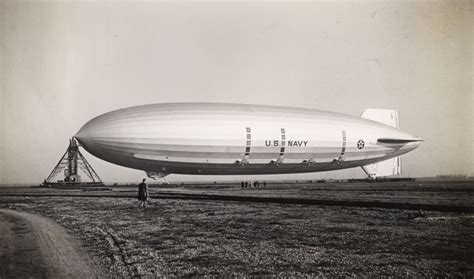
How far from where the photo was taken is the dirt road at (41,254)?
8.41m

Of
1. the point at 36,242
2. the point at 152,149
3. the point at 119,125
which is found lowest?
the point at 36,242

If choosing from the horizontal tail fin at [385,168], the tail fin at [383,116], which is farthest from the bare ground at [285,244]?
the tail fin at [383,116]

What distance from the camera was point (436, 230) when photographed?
493 inches

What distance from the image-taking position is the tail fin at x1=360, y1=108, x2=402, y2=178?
125ft

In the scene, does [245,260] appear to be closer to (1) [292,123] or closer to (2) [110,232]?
(2) [110,232]

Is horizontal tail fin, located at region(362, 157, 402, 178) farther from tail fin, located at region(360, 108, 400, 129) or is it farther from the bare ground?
the bare ground

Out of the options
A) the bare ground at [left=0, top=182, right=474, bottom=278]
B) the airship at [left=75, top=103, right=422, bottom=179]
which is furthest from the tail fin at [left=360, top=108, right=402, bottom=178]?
the bare ground at [left=0, top=182, right=474, bottom=278]

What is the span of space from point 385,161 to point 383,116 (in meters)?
5.04

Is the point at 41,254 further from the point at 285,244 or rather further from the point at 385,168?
the point at 385,168

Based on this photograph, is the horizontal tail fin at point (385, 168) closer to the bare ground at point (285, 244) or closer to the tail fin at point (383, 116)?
the tail fin at point (383, 116)

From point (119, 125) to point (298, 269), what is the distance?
2039 cm

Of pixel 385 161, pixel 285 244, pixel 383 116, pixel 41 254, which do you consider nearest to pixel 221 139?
pixel 285 244

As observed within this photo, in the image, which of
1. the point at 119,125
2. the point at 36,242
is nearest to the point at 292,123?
the point at 119,125

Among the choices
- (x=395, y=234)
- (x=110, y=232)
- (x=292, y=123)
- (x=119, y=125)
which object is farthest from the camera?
(x=292, y=123)
